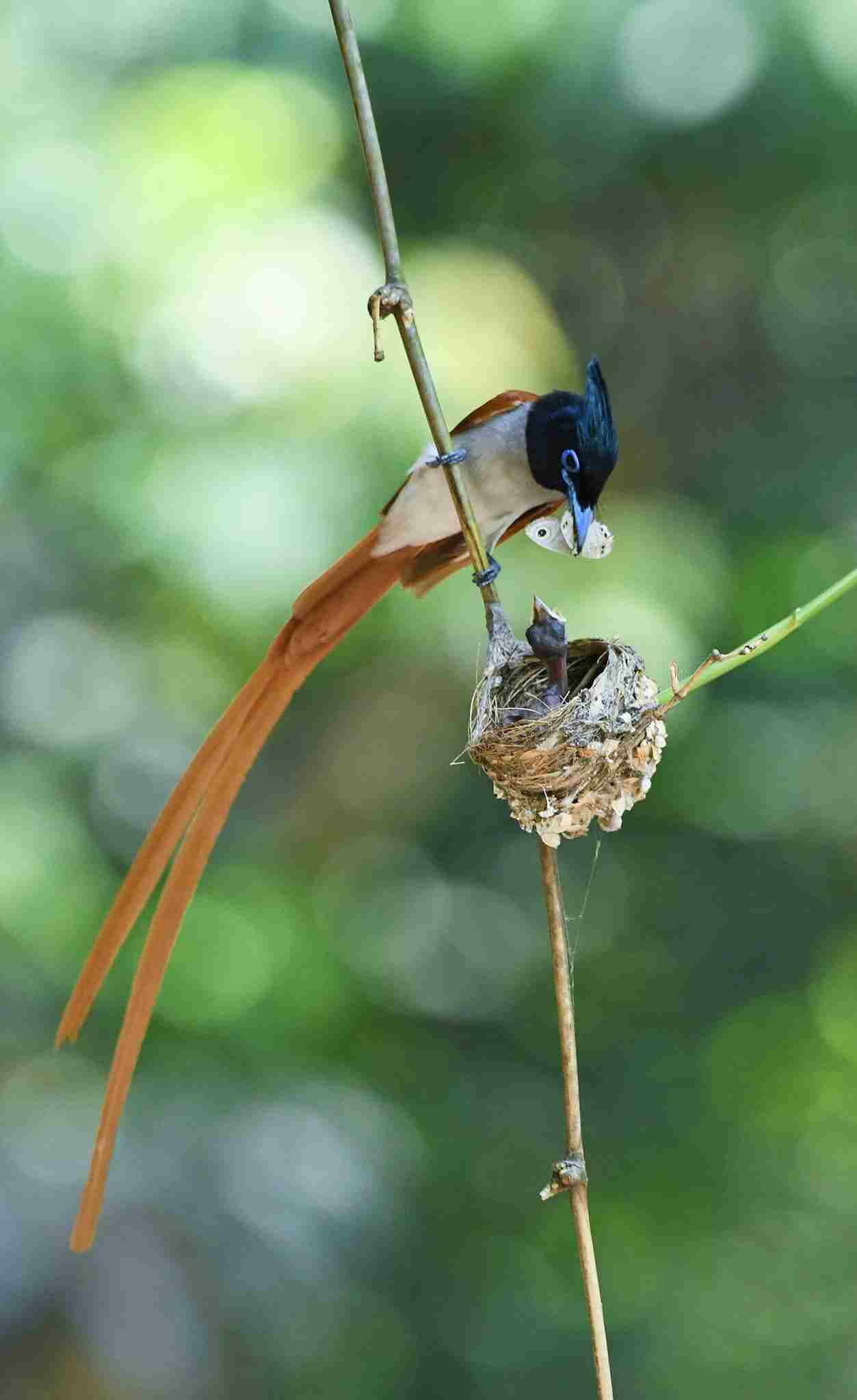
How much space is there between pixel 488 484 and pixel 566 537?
307mm

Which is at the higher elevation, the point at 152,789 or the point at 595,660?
the point at 152,789

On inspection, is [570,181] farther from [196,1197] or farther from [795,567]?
[196,1197]

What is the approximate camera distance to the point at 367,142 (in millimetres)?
761

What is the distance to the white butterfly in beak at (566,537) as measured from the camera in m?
1.03

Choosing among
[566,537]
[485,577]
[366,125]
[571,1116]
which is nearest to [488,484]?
[566,537]

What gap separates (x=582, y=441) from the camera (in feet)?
3.85

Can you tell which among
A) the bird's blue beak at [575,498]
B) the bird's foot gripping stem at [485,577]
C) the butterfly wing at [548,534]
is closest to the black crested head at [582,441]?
the bird's blue beak at [575,498]

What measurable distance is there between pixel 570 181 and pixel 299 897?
62.3 inches

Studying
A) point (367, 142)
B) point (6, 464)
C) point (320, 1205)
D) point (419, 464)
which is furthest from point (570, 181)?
point (367, 142)

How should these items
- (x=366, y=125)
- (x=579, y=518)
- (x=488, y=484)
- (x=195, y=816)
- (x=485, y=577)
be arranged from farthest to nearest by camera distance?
1. (x=488, y=484)
2. (x=579, y=518)
3. (x=195, y=816)
4. (x=485, y=577)
5. (x=366, y=125)

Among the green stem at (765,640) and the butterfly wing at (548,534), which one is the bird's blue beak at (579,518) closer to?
the butterfly wing at (548,534)

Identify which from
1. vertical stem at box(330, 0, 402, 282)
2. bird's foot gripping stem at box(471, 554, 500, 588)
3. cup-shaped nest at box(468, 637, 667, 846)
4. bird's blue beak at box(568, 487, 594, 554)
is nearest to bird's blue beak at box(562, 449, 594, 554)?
bird's blue beak at box(568, 487, 594, 554)

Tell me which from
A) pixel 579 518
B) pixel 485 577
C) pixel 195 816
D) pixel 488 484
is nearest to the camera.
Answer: pixel 485 577

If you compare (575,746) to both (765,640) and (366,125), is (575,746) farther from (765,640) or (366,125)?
(366,125)
